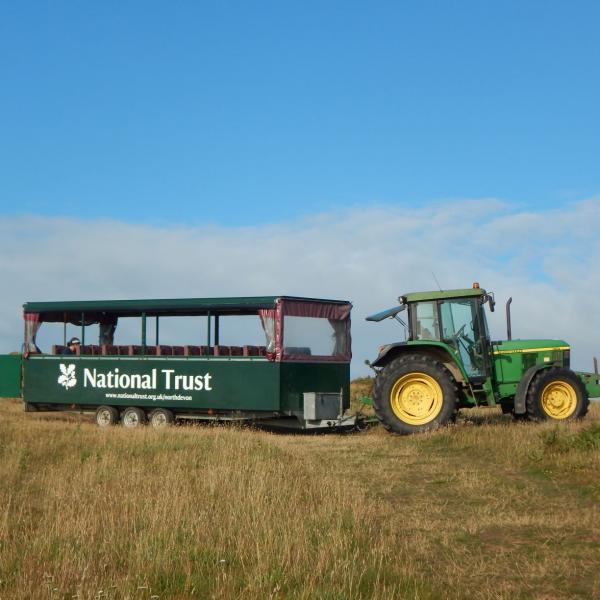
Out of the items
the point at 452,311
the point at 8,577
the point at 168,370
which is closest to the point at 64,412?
the point at 168,370

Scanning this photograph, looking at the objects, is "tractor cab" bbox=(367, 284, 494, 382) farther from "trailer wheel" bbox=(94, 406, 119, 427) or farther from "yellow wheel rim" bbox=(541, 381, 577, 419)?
"trailer wheel" bbox=(94, 406, 119, 427)

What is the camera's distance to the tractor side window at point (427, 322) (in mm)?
16188

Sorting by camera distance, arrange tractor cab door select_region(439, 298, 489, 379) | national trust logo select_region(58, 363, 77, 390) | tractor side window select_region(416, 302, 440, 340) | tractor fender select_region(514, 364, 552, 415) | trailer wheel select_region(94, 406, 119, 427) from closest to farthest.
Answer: tractor fender select_region(514, 364, 552, 415), tractor cab door select_region(439, 298, 489, 379), tractor side window select_region(416, 302, 440, 340), trailer wheel select_region(94, 406, 119, 427), national trust logo select_region(58, 363, 77, 390)

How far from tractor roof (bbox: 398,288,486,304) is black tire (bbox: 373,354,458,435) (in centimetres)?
105

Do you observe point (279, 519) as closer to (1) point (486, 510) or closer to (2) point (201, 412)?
(1) point (486, 510)

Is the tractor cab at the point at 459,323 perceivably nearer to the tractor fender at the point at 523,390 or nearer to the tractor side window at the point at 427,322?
the tractor side window at the point at 427,322

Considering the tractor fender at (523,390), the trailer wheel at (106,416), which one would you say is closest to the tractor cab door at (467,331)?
the tractor fender at (523,390)

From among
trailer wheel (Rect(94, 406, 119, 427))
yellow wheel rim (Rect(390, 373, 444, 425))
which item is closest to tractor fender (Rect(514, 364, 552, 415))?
yellow wheel rim (Rect(390, 373, 444, 425))

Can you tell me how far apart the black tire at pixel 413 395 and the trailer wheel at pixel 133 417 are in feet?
20.1

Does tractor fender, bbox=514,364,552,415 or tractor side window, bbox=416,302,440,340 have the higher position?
tractor side window, bbox=416,302,440,340

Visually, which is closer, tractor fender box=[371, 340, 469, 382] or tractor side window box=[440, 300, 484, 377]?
tractor fender box=[371, 340, 469, 382]

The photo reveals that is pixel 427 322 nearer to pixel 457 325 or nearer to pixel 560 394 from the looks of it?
pixel 457 325

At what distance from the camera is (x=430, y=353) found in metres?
16.3

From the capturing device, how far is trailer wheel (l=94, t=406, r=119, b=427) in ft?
65.8
